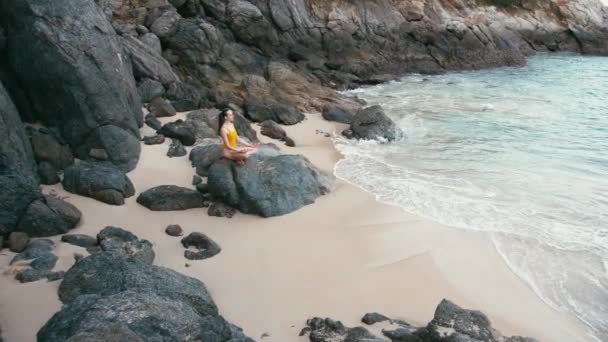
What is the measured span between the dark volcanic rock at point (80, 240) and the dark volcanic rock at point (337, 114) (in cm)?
1018

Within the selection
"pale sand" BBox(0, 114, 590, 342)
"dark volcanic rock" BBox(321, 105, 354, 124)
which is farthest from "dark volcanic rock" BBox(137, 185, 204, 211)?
"dark volcanic rock" BBox(321, 105, 354, 124)

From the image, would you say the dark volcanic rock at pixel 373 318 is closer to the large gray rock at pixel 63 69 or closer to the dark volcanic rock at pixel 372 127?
the large gray rock at pixel 63 69

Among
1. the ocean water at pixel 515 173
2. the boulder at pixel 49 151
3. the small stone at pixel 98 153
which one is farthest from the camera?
the small stone at pixel 98 153

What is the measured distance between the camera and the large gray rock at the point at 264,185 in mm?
9781

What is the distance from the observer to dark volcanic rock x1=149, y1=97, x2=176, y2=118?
47.3ft

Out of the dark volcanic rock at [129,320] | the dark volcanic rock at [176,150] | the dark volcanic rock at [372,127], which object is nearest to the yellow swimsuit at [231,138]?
the dark volcanic rock at [176,150]

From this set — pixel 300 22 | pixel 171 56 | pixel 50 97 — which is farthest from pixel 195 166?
pixel 300 22

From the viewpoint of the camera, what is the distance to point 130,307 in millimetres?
4926

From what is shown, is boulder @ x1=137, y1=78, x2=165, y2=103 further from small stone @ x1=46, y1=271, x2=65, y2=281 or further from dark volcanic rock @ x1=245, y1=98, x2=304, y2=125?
small stone @ x1=46, y1=271, x2=65, y2=281

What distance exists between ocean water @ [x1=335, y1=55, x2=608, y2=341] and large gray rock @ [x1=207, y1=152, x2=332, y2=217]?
170 cm

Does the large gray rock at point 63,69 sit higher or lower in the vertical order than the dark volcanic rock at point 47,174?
higher

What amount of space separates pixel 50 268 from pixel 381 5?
25.3 m

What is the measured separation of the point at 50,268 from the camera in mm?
7383

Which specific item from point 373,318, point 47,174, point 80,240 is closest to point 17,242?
point 80,240
